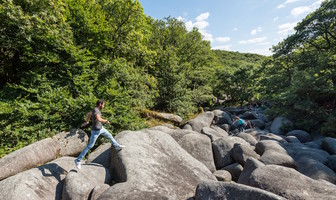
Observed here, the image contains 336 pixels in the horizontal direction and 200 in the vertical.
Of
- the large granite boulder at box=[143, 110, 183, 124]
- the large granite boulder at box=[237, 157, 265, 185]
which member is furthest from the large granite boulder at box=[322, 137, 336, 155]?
the large granite boulder at box=[143, 110, 183, 124]

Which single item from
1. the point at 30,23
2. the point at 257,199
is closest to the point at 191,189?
the point at 257,199

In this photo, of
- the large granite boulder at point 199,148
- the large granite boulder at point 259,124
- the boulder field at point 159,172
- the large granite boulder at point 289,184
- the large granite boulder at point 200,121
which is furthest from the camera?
the large granite boulder at point 259,124

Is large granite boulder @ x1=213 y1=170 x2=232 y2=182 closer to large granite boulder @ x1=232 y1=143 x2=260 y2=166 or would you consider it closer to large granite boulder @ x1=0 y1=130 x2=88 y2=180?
large granite boulder @ x1=232 y1=143 x2=260 y2=166

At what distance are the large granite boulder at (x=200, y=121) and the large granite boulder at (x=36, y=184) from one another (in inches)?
456

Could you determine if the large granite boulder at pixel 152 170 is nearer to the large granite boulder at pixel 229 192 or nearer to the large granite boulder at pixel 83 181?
the large granite boulder at pixel 83 181

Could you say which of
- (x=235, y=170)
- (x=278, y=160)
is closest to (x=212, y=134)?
(x=235, y=170)

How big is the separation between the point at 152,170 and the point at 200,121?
39.7ft

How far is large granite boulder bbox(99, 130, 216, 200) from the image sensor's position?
441 cm

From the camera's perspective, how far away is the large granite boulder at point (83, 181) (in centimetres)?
455

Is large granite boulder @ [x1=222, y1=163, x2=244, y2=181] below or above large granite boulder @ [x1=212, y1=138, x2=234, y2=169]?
below

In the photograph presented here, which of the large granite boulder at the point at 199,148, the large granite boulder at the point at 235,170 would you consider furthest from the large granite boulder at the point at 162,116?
the large granite boulder at the point at 235,170

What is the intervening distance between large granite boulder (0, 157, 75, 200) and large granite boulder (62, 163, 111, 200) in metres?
0.56

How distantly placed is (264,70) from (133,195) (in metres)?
29.4

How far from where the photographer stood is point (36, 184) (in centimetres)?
481
